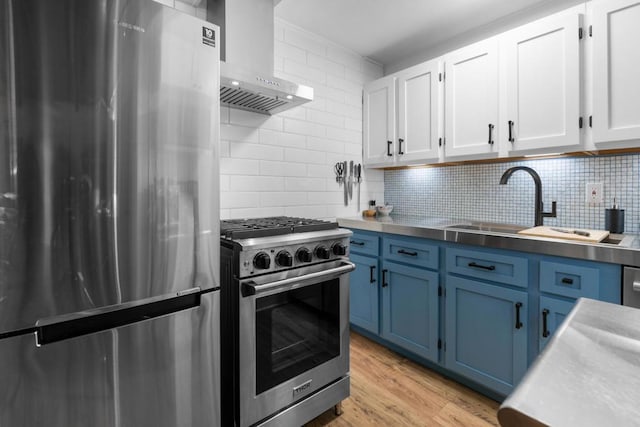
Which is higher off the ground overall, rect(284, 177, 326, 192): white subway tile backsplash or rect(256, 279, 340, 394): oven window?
rect(284, 177, 326, 192): white subway tile backsplash

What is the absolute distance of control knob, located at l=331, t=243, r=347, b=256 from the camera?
176cm

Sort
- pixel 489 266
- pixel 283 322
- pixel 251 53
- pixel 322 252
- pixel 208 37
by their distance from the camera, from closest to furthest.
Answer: pixel 208 37 → pixel 283 322 → pixel 322 252 → pixel 489 266 → pixel 251 53

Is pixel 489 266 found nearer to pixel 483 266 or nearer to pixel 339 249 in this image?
pixel 483 266

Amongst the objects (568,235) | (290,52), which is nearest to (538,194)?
(568,235)

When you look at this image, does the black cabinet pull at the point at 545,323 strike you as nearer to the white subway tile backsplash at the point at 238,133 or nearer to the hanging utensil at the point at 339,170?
the hanging utensil at the point at 339,170

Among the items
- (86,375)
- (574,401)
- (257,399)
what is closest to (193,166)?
(86,375)

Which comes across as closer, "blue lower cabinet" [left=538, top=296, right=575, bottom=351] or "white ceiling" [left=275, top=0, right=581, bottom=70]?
"blue lower cabinet" [left=538, top=296, right=575, bottom=351]

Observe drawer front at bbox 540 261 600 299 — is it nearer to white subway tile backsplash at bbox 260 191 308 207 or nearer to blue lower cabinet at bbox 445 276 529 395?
blue lower cabinet at bbox 445 276 529 395

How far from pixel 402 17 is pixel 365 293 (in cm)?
213

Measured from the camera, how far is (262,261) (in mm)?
1443

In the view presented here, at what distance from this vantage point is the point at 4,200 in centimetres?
85

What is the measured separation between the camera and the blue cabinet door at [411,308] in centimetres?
209

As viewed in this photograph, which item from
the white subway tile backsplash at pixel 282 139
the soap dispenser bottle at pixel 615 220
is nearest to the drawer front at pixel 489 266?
the soap dispenser bottle at pixel 615 220

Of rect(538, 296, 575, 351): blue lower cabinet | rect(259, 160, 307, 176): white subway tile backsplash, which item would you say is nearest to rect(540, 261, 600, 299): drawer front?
rect(538, 296, 575, 351): blue lower cabinet
